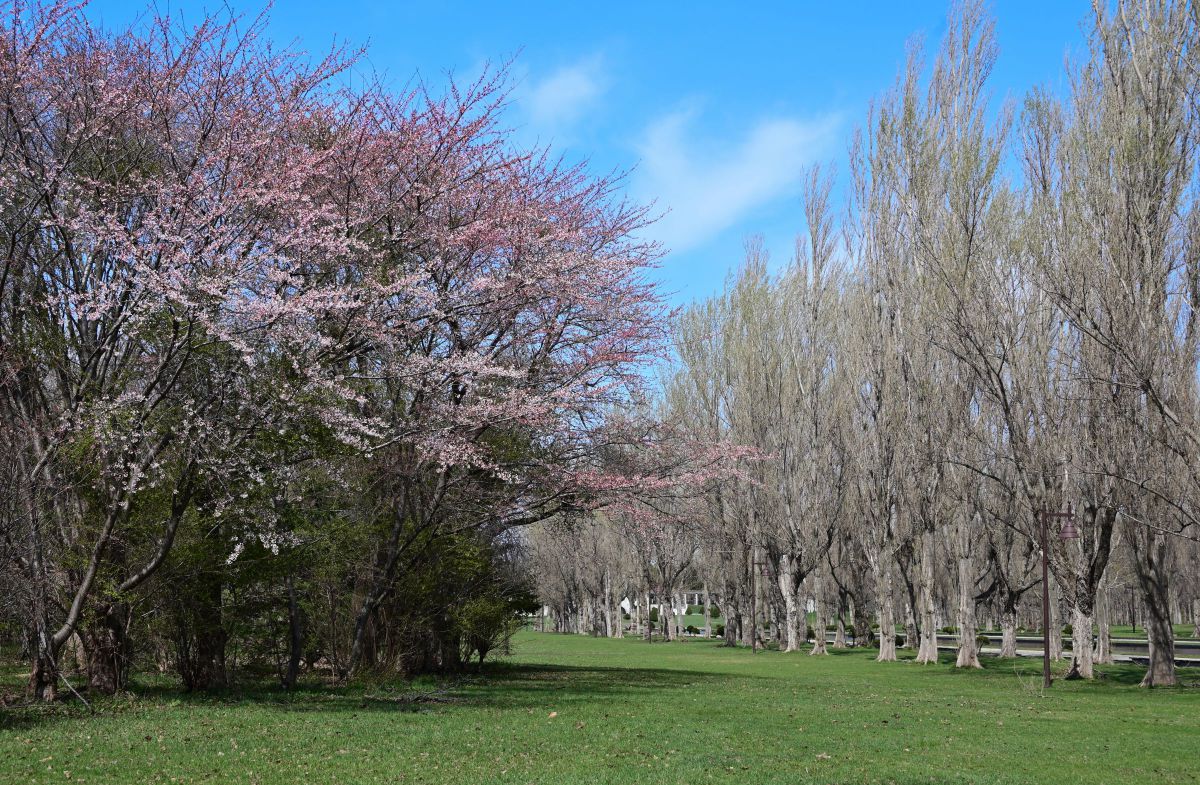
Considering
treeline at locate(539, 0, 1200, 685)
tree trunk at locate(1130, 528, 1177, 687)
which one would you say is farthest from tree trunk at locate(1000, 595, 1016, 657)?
tree trunk at locate(1130, 528, 1177, 687)

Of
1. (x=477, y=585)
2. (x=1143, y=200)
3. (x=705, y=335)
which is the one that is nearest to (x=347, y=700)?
(x=477, y=585)

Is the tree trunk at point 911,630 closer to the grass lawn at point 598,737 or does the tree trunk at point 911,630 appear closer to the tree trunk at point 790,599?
the tree trunk at point 790,599

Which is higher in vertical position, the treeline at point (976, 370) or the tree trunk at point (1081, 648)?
the treeline at point (976, 370)

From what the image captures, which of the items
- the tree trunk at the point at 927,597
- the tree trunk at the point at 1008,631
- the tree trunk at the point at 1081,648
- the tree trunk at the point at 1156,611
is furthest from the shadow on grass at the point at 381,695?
the tree trunk at the point at 1008,631

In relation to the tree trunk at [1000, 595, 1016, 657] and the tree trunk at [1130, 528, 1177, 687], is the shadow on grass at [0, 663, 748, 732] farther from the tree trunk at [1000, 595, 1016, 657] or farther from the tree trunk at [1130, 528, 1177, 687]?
the tree trunk at [1000, 595, 1016, 657]

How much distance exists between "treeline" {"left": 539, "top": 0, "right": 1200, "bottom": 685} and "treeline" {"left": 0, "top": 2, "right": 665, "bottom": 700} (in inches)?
169

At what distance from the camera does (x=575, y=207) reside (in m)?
17.2

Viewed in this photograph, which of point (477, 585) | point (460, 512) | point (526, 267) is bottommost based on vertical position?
point (477, 585)

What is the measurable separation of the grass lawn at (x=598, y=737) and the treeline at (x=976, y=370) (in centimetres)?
440

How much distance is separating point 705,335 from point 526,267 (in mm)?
22684

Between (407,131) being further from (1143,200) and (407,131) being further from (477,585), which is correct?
(1143,200)

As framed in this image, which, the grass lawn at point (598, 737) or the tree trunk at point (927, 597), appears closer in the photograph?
the grass lawn at point (598, 737)

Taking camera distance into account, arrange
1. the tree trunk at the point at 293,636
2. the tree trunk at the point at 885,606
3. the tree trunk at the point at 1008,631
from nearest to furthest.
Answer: the tree trunk at the point at 293,636 → the tree trunk at the point at 885,606 → the tree trunk at the point at 1008,631

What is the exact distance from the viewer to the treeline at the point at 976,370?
18234 millimetres
